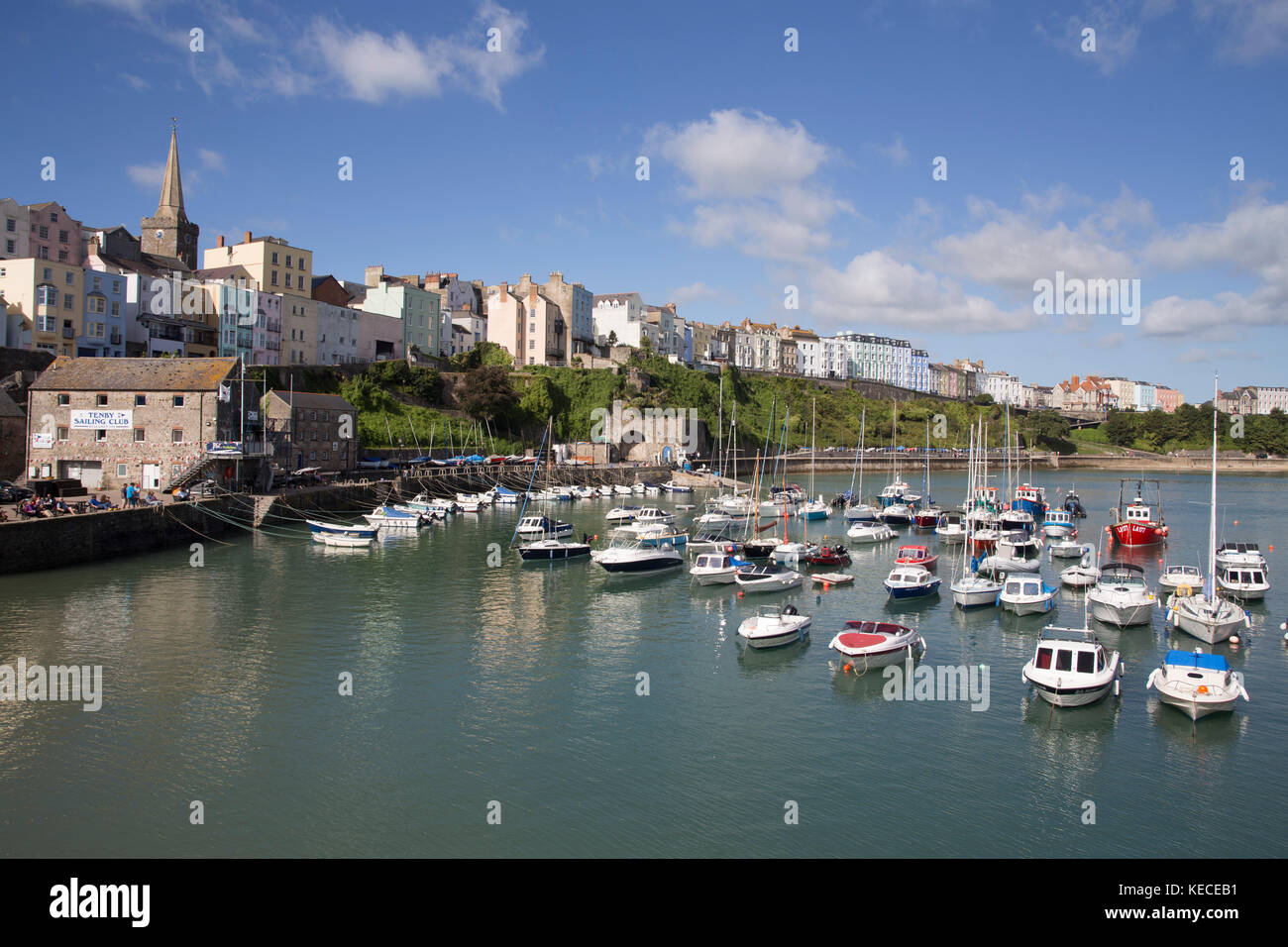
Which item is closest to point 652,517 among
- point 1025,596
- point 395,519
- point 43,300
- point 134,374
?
point 395,519

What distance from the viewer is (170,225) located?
82.9 m

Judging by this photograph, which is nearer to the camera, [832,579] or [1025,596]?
[1025,596]

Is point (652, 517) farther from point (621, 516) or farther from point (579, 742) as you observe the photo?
point (579, 742)

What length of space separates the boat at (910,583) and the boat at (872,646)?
24.9ft

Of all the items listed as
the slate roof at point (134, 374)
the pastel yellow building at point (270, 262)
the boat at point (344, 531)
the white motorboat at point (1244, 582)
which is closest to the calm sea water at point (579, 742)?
the white motorboat at point (1244, 582)

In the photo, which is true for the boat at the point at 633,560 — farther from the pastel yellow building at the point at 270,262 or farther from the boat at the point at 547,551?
the pastel yellow building at the point at 270,262

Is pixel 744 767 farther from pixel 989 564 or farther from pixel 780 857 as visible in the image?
pixel 989 564

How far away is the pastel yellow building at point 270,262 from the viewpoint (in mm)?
71938

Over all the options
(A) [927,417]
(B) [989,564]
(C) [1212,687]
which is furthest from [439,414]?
(A) [927,417]

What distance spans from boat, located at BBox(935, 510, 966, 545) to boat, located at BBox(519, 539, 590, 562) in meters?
20.6

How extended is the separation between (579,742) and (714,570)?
1611 centimetres

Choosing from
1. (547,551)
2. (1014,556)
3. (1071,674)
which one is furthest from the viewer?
(547,551)

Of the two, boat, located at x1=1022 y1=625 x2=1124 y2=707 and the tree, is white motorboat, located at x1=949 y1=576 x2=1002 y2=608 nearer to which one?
boat, located at x1=1022 y1=625 x2=1124 y2=707

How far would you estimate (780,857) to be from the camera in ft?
44.7
